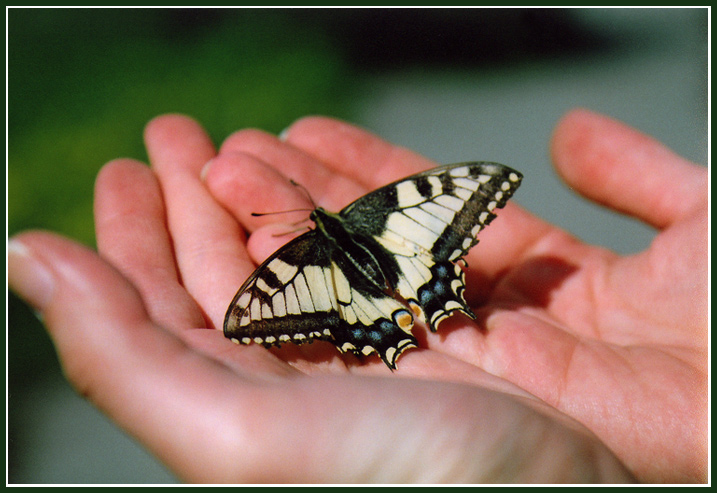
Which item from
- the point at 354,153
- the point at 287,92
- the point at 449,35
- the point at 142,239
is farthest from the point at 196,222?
the point at 449,35

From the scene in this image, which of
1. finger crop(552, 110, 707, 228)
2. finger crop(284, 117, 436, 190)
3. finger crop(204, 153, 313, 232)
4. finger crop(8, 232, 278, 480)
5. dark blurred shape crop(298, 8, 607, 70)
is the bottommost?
finger crop(8, 232, 278, 480)

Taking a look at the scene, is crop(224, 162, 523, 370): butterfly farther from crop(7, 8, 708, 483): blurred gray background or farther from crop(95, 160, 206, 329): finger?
crop(7, 8, 708, 483): blurred gray background

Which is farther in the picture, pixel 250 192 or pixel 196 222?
pixel 250 192

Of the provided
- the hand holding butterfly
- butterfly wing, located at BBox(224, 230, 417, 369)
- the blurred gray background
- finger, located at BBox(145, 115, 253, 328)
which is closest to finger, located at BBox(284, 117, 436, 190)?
the hand holding butterfly

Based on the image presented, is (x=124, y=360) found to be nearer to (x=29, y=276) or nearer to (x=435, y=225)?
(x=29, y=276)

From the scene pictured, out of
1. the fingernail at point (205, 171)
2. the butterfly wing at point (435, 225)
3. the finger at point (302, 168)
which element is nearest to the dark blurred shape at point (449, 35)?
the finger at point (302, 168)

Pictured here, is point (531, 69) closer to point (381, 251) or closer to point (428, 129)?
point (428, 129)
